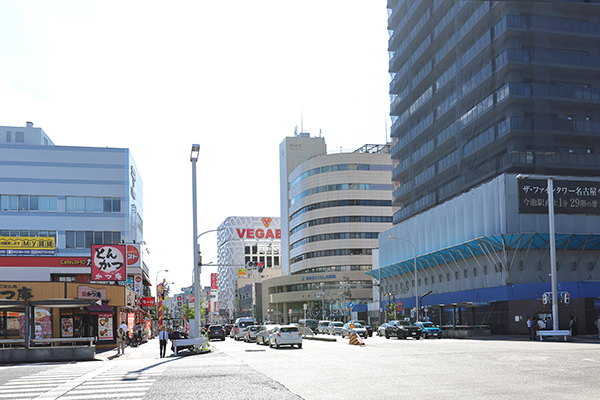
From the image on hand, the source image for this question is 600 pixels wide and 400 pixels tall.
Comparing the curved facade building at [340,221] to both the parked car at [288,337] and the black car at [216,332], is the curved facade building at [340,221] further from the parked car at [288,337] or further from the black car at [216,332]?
the parked car at [288,337]

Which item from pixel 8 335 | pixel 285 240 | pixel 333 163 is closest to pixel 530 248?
pixel 8 335

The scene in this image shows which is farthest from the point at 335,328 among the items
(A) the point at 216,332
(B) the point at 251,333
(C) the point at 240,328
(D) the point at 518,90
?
(D) the point at 518,90

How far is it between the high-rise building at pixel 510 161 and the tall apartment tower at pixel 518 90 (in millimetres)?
118

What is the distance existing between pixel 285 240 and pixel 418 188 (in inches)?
2515

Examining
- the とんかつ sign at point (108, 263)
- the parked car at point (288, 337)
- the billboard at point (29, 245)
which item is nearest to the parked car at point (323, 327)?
the billboard at point (29, 245)

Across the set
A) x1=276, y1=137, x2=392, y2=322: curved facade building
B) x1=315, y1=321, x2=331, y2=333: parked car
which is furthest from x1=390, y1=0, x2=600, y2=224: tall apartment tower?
x1=276, y1=137, x2=392, y2=322: curved facade building

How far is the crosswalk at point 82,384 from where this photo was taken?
49.5ft

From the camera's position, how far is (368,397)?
1337cm

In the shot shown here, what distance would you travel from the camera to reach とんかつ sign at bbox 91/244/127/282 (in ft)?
149

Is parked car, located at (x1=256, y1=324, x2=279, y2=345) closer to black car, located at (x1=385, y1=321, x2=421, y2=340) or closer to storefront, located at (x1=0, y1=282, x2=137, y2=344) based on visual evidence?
storefront, located at (x1=0, y1=282, x2=137, y2=344)

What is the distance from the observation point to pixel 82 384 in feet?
58.6

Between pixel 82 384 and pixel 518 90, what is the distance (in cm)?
5358

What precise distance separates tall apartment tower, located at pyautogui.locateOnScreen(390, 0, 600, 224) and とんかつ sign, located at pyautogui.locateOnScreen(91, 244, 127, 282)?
122 feet

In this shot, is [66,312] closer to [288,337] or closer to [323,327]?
[288,337]
